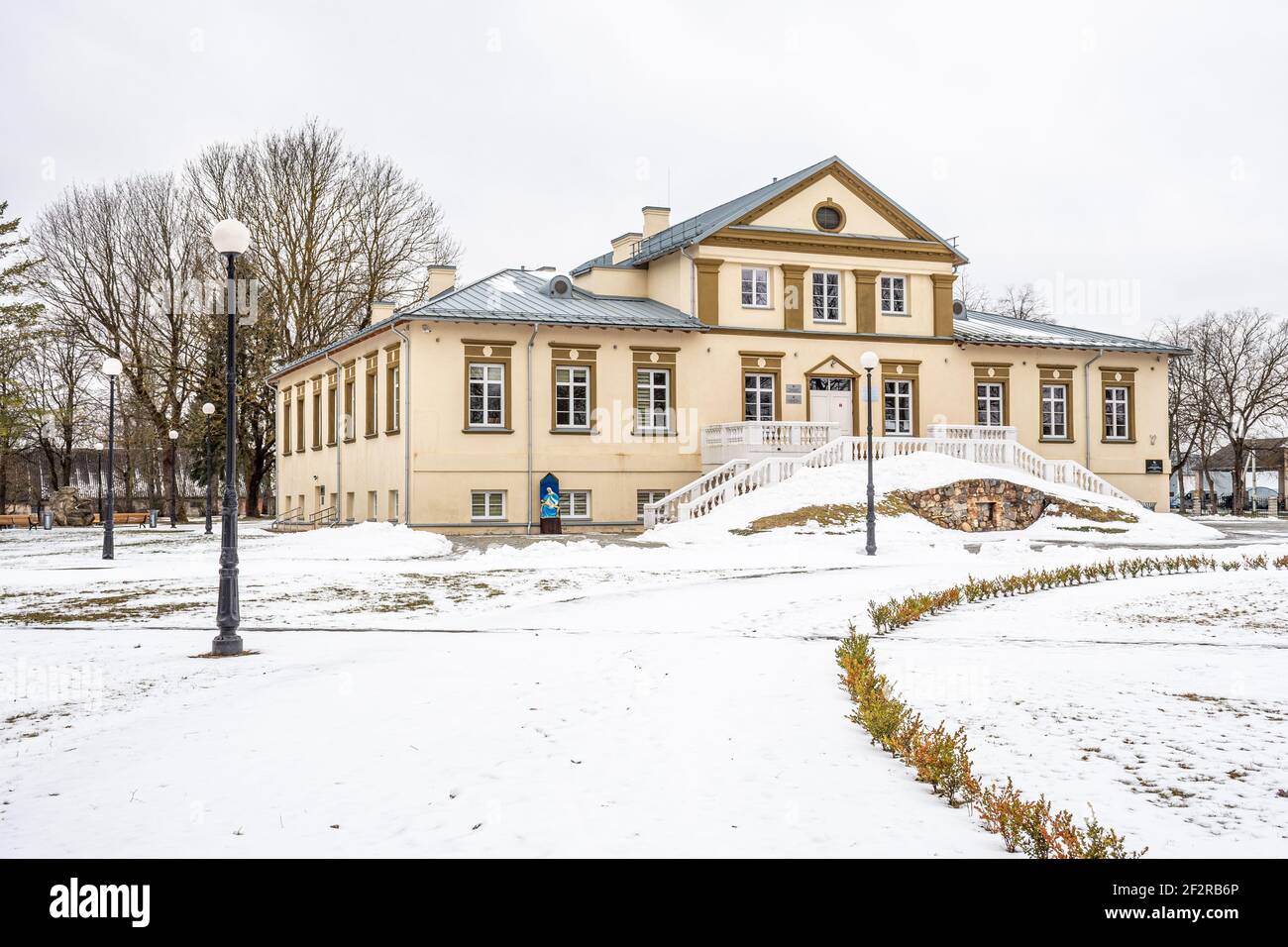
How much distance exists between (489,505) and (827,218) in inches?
601

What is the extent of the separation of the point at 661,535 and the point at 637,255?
15099mm

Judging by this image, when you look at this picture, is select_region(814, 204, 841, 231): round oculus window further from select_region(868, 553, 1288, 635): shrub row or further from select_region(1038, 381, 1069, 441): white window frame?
select_region(868, 553, 1288, 635): shrub row

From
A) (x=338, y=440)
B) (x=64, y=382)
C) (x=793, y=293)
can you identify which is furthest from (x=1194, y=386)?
(x=64, y=382)

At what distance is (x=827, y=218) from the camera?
127 ft

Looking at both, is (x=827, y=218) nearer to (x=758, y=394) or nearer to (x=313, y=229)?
(x=758, y=394)

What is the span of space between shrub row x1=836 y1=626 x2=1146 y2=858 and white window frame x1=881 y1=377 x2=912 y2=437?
3076 centimetres

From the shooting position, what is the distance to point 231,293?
40.1 feet

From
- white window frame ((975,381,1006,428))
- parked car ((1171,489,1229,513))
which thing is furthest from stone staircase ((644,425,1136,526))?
parked car ((1171,489,1229,513))

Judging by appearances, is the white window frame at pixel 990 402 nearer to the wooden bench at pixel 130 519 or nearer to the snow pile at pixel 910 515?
the snow pile at pixel 910 515

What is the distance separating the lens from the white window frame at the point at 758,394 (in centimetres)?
3750
